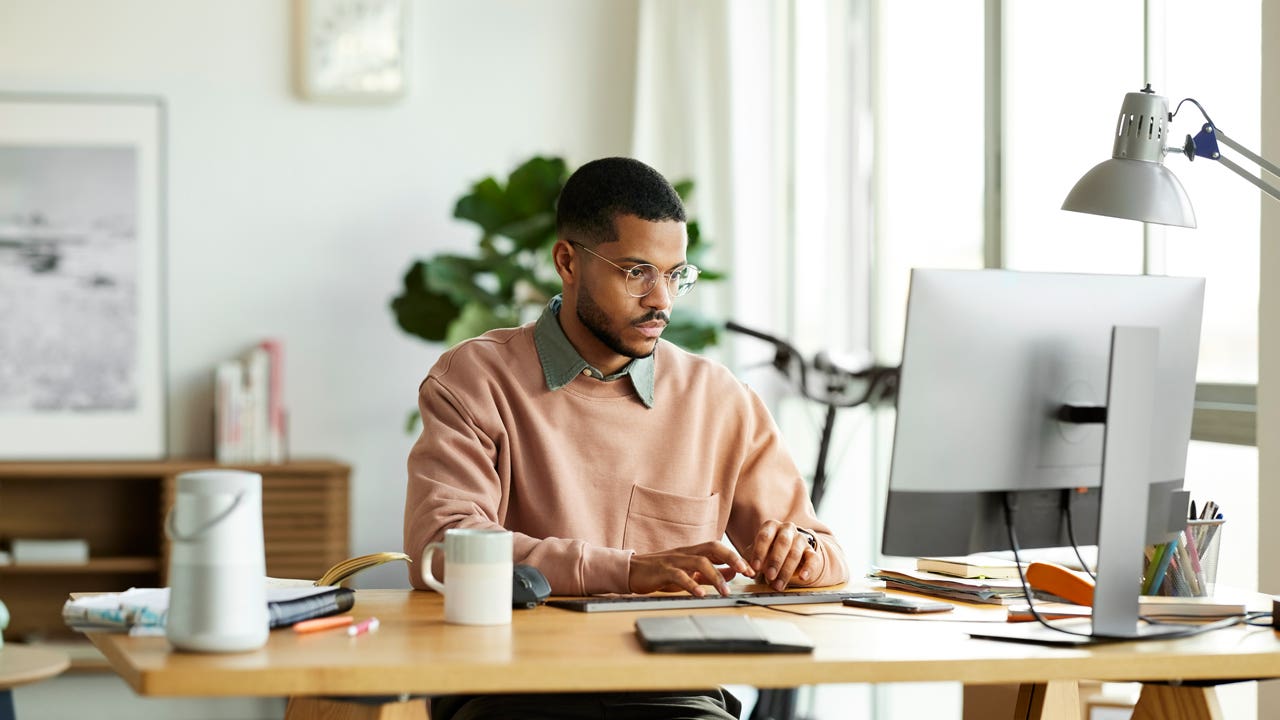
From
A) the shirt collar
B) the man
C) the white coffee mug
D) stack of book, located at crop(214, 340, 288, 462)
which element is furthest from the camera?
stack of book, located at crop(214, 340, 288, 462)

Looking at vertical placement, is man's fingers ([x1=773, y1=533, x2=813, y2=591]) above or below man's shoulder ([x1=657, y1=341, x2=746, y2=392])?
below

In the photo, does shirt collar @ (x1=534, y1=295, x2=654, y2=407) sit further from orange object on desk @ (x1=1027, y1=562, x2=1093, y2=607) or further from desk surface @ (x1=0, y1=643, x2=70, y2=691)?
desk surface @ (x1=0, y1=643, x2=70, y2=691)

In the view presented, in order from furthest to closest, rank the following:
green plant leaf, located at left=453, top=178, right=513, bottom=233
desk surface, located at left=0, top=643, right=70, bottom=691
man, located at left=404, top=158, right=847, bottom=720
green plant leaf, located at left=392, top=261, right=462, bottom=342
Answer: green plant leaf, located at left=392, top=261, right=462, bottom=342, green plant leaf, located at left=453, top=178, right=513, bottom=233, desk surface, located at left=0, top=643, right=70, bottom=691, man, located at left=404, top=158, right=847, bottom=720

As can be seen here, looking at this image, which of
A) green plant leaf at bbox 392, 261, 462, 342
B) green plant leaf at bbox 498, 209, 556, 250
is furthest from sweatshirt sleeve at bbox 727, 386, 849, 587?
green plant leaf at bbox 392, 261, 462, 342

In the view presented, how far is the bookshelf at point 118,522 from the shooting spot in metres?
4.25

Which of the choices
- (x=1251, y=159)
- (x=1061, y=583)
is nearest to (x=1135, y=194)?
(x=1251, y=159)

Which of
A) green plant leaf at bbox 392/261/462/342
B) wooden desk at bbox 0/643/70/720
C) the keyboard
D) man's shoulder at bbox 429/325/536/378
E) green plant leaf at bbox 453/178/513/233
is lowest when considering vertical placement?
wooden desk at bbox 0/643/70/720

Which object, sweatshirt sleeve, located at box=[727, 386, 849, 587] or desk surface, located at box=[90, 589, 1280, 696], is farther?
sweatshirt sleeve, located at box=[727, 386, 849, 587]

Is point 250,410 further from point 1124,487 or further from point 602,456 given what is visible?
point 1124,487

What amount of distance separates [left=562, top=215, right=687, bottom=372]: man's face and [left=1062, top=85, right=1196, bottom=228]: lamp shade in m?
0.59

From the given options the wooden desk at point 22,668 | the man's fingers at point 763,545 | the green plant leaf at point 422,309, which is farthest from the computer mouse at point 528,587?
the green plant leaf at point 422,309

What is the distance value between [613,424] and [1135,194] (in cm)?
83

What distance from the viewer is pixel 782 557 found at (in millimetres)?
1809

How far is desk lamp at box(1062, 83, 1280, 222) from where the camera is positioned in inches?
67.1
